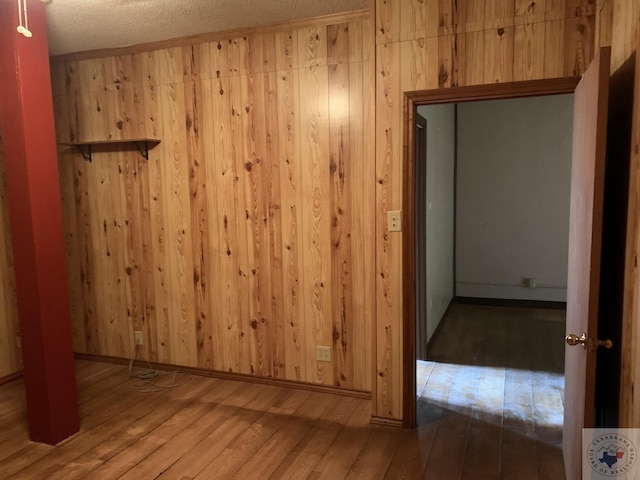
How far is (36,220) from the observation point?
2.59 meters

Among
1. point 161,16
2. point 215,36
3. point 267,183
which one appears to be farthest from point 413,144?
point 161,16

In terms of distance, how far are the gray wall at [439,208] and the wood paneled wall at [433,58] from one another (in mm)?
1187

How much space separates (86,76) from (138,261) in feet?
5.14

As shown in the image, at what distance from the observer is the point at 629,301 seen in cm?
168

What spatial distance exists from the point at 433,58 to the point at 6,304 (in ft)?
12.1

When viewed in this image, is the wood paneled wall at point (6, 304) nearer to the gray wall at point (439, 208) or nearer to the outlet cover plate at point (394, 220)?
the outlet cover plate at point (394, 220)

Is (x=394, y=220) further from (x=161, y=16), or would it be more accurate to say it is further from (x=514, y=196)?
(x=514, y=196)

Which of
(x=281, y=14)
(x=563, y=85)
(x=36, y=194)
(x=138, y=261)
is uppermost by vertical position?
(x=281, y=14)

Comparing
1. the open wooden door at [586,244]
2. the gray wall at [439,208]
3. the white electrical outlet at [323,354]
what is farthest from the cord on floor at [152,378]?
the open wooden door at [586,244]

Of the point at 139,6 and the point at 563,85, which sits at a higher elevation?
the point at 139,6

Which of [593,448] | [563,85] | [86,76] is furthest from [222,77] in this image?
[593,448]

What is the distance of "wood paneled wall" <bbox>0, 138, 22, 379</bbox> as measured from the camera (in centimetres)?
368

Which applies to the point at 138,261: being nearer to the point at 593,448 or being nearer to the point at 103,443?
the point at 103,443

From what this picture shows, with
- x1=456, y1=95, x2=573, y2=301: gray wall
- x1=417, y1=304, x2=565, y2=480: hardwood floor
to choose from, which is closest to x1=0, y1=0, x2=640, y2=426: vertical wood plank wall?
x1=417, y1=304, x2=565, y2=480: hardwood floor
